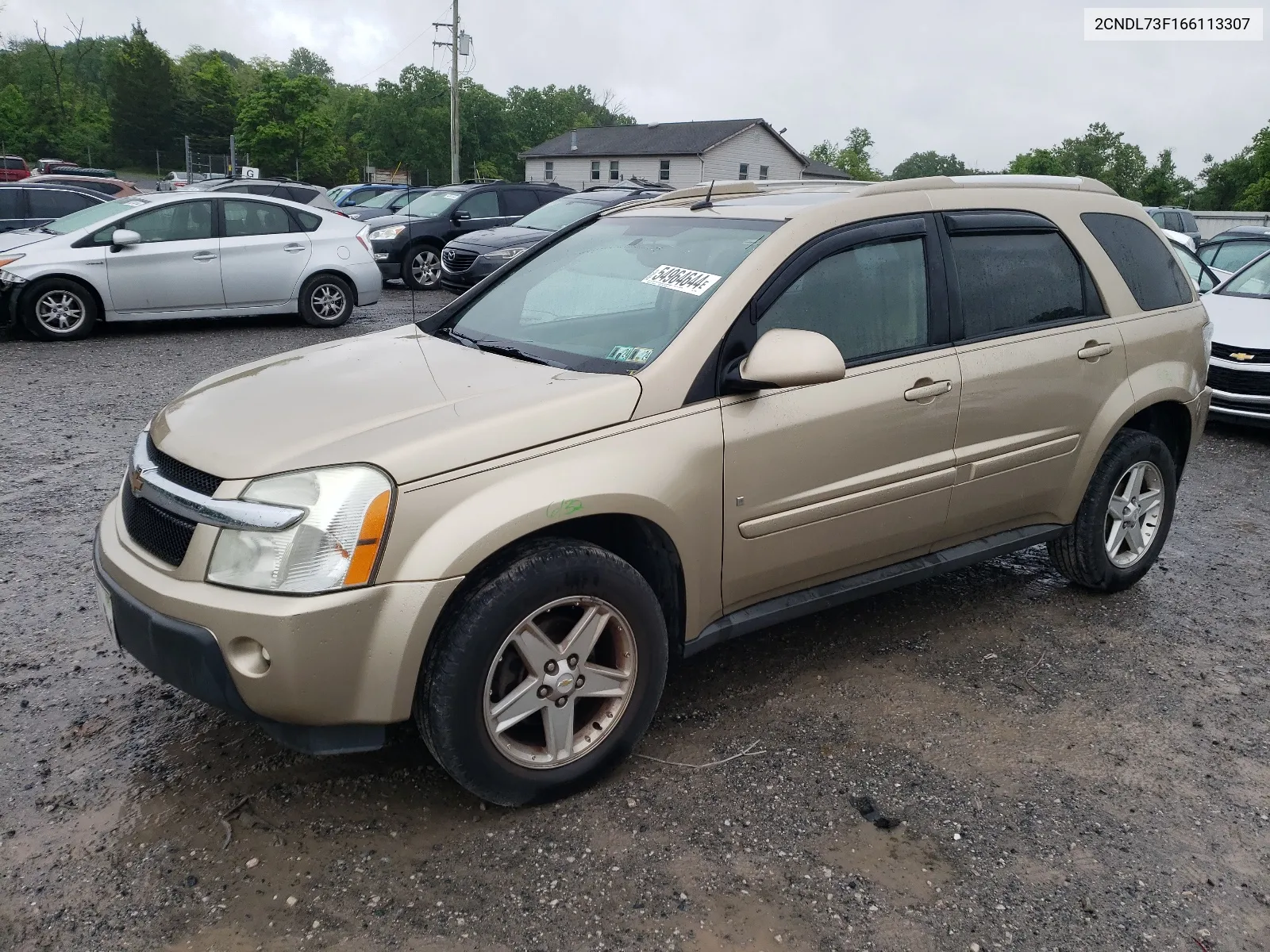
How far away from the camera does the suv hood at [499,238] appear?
13.5 metres

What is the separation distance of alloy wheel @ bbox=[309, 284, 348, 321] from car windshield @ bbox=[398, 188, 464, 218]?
13.8 ft

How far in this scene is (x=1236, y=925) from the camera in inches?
104

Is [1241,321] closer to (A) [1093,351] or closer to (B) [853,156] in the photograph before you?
(A) [1093,351]

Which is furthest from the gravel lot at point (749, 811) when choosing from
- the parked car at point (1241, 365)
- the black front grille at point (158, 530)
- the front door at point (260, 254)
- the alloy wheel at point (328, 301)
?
the alloy wheel at point (328, 301)

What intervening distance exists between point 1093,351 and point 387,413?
9.50 feet

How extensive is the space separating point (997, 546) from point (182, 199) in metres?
9.61

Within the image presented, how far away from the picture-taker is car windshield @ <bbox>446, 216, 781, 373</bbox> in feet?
11.0

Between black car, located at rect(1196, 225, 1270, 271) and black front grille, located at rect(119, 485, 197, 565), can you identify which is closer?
black front grille, located at rect(119, 485, 197, 565)

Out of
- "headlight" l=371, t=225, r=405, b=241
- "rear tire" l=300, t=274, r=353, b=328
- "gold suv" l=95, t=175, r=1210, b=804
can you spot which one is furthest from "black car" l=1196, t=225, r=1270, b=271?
"headlight" l=371, t=225, r=405, b=241

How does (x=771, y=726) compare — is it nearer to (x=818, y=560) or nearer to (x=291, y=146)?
(x=818, y=560)

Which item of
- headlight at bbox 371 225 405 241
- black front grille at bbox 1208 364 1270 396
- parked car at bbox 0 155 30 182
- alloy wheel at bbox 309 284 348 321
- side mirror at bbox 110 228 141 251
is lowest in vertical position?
black front grille at bbox 1208 364 1270 396

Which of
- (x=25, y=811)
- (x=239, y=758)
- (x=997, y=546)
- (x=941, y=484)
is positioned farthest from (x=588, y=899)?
(x=997, y=546)

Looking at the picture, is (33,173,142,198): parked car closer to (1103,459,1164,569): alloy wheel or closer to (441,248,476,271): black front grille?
(441,248,476,271): black front grille

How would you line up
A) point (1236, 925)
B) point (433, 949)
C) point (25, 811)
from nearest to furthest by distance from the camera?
point (433, 949) < point (1236, 925) < point (25, 811)
